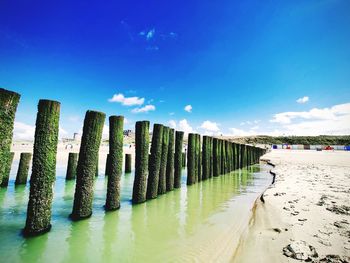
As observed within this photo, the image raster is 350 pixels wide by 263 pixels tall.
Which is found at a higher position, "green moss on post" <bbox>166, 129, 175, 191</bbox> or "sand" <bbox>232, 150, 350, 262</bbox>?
"green moss on post" <bbox>166, 129, 175, 191</bbox>

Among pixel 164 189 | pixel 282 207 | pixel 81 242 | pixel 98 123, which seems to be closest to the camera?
pixel 81 242

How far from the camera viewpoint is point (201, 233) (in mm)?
4160

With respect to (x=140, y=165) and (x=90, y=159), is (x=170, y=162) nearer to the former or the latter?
(x=140, y=165)

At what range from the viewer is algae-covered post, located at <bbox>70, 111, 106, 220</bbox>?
4.69m

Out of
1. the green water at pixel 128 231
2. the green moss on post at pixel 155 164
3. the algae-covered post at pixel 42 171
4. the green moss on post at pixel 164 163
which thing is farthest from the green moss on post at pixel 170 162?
the algae-covered post at pixel 42 171

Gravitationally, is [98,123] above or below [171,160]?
above

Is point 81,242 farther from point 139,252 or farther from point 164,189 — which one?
point 164,189

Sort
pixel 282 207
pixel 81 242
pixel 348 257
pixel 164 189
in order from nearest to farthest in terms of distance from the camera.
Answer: pixel 348 257
pixel 81 242
pixel 282 207
pixel 164 189

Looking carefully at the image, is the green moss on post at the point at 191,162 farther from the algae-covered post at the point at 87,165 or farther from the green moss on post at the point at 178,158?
the algae-covered post at the point at 87,165

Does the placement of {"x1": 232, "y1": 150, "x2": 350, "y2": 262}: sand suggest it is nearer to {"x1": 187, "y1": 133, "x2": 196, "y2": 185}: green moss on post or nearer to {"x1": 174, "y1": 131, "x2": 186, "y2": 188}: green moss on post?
{"x1": 174, "y1": 131, "x2": 186, "y2": 188}: green moss on post

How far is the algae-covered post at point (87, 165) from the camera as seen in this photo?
4691 mm

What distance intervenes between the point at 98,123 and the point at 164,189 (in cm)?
331

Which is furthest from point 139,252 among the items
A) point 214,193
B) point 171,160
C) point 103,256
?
point 214,193

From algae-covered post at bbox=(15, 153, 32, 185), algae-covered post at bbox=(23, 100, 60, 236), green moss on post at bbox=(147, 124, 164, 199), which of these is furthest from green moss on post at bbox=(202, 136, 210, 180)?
algae-covered post at bbox=(23, 100, 60, 236)
